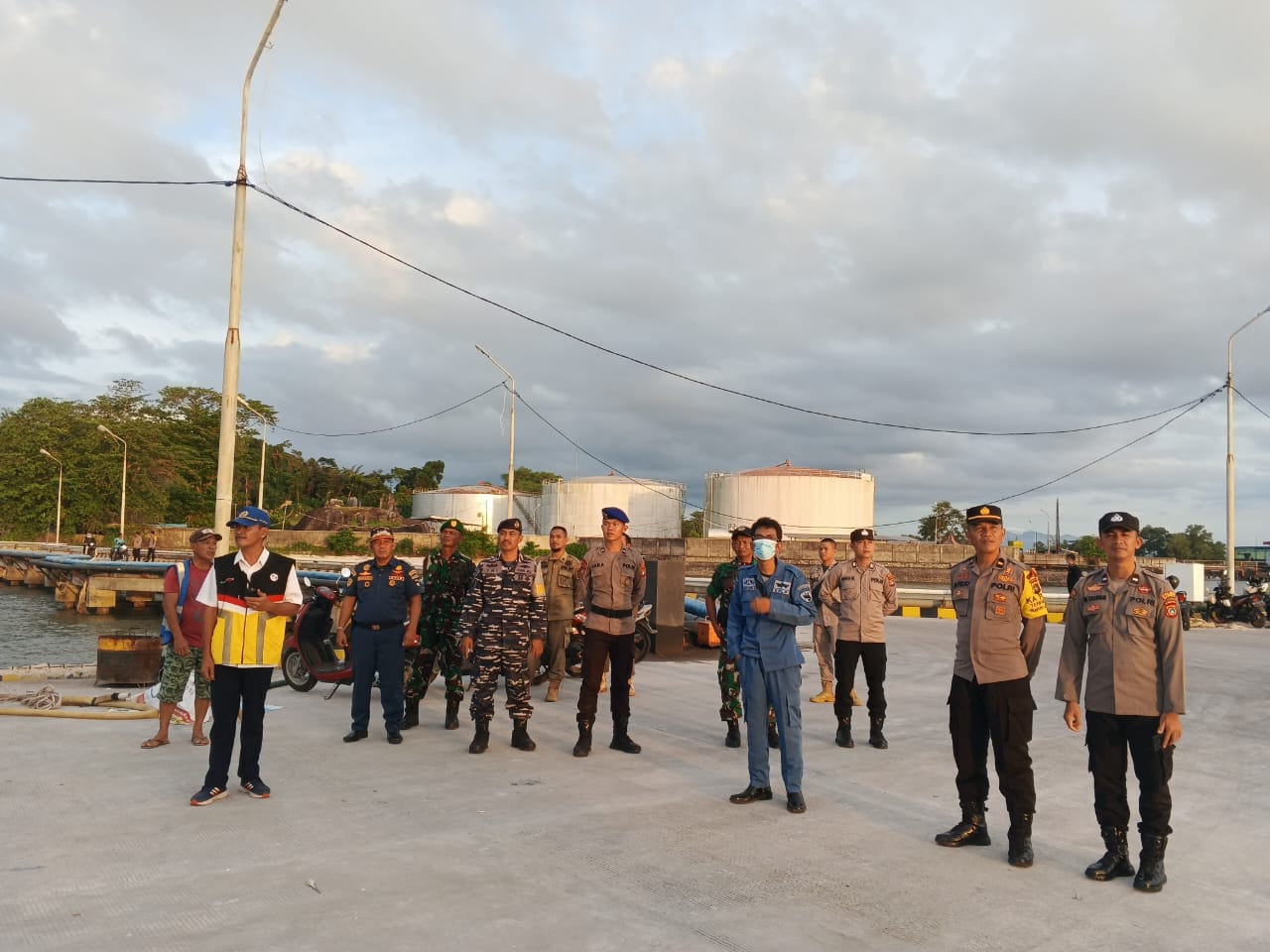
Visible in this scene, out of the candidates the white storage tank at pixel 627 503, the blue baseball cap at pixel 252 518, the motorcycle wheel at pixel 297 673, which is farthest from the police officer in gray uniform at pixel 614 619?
the white storage tank at pixel 627 503

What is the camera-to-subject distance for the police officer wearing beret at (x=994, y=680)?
15.4 ft

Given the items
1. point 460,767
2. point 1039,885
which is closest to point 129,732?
point 460,767

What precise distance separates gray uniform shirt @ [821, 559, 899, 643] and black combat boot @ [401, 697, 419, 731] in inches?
147

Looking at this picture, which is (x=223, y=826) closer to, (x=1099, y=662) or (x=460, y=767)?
(x=460, y=767)

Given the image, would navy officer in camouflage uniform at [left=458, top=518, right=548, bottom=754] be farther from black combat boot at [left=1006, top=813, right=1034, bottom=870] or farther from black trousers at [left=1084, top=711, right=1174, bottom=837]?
black trousers at [left=1084, top=711, right=1174, bottom=837]

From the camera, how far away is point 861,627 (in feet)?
25.1

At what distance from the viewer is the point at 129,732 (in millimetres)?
7316

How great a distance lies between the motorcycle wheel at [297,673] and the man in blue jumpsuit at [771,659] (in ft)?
18.9

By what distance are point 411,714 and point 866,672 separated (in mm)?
3951

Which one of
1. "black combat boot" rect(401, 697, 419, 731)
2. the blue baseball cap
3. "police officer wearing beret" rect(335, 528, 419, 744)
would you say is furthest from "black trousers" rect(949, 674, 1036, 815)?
"black combat boot" rect(401, 697, 419, 731)

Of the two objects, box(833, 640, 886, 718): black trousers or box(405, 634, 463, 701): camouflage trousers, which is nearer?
box(833, 640, 886, 718): black trousers

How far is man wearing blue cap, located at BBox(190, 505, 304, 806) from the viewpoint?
18.0ft

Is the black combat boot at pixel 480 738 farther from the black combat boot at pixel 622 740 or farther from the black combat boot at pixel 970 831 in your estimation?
the black combat boot at pixel 970 831

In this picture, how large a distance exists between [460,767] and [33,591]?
173ft
